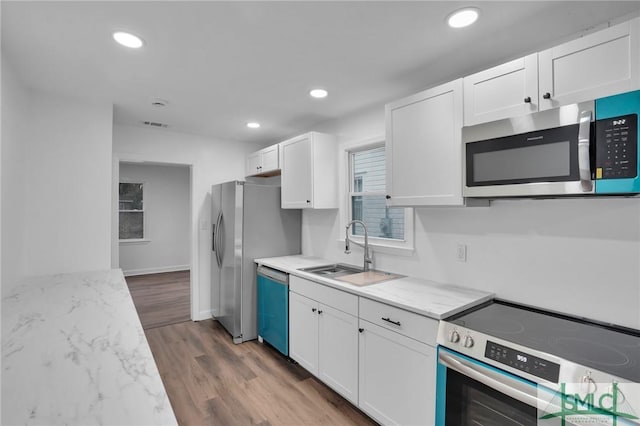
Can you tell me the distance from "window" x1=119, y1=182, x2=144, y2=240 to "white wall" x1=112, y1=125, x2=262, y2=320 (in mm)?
3577

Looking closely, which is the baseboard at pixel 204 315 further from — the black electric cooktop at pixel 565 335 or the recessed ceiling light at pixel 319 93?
the black electric cooktop at pixel 565 335

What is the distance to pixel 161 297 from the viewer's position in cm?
524

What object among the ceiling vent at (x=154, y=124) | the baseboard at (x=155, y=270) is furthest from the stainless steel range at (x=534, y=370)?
the baseboard at (x=155, y=270)

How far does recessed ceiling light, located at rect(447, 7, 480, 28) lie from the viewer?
60.5 inches

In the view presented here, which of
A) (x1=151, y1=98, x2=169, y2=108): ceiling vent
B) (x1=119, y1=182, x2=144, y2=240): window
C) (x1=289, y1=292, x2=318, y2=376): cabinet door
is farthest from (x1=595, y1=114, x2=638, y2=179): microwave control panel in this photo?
(x1=119, y1=182, x2=144, y2=240): window

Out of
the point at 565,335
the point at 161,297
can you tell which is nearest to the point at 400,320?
the point at 565,335

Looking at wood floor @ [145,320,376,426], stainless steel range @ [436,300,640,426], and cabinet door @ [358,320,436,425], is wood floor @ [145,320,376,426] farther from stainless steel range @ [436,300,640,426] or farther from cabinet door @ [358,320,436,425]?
stainless steel range @ [436,300,640,426]

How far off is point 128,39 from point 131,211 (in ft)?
19.4

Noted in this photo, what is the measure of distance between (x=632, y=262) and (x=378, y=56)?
1762mm

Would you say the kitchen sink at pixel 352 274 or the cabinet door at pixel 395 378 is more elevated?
the kitchen sink at pixel 352 274

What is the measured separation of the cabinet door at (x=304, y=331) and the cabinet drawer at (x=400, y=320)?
627 mm

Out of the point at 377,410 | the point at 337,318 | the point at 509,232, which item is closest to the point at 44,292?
the point at 337,318

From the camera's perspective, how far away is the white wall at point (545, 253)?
5.08ft

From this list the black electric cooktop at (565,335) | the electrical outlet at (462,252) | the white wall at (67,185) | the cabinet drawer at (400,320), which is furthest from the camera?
the white wall at (67,185)
